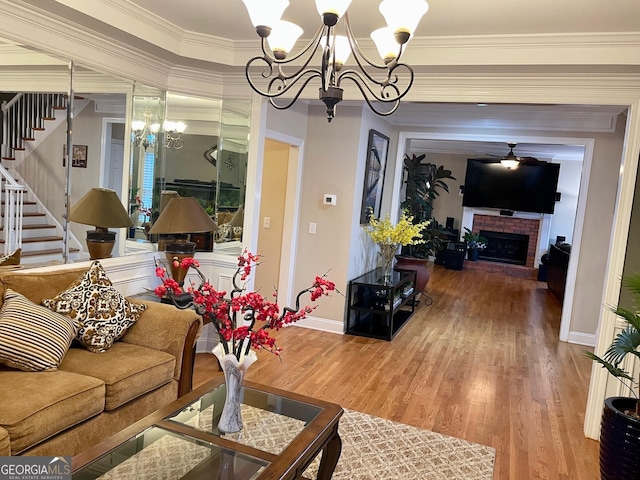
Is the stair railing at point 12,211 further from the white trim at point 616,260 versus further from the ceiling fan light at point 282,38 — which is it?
the white trim at point 616,260

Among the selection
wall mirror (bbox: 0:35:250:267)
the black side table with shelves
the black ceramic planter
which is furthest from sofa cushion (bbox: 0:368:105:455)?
the black side table with shelves

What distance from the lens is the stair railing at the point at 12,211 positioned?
2848 mm

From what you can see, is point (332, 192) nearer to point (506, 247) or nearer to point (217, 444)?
point (217, 444)

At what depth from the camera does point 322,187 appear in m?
5.27

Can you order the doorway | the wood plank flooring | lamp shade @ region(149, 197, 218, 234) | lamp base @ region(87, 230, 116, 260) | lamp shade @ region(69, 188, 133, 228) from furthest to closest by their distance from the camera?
the doorway < lamp shade @ region(149, 197, 218, 234) < lamp base @ region(87, 230, 116, 260) < lamp shade @ region(69, 188, 133, 228) < the wood plank flooring

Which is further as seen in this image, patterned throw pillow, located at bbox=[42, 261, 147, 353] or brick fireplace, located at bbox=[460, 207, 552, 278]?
brick fireplace, located at bbox=[460, 207, 552, 278]

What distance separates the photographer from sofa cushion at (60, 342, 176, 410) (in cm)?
249

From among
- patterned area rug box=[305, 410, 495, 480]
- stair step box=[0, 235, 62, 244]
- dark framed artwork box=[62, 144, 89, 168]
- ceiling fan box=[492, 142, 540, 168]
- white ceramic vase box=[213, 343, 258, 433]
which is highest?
ceiling fan box=[492, 142, 540, 168]

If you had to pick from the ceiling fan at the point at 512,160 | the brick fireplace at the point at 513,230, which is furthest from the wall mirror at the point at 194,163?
the brick fireplace at the point at 513,230

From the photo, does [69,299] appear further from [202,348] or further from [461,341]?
[461,341]

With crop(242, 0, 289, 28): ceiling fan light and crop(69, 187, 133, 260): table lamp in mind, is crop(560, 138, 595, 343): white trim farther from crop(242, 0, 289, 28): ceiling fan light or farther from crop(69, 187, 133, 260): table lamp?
crop(69, 187, 133, 260): table lamp

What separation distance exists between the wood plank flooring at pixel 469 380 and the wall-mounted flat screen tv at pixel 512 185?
4592 millimetres

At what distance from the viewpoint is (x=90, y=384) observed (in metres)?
2.36

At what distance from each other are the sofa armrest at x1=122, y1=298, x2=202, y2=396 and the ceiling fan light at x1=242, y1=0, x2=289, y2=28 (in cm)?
179
